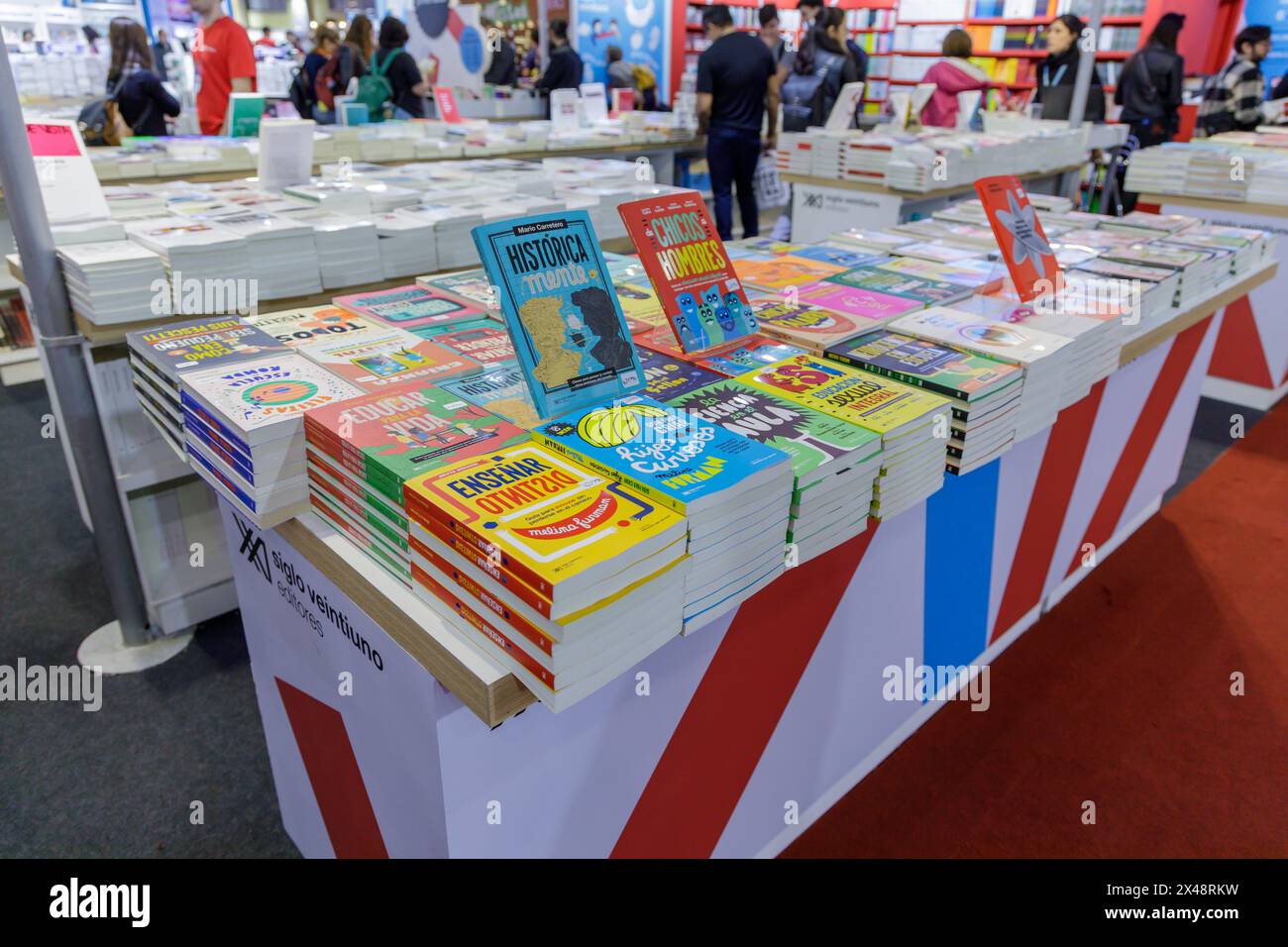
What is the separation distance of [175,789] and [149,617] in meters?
0.64

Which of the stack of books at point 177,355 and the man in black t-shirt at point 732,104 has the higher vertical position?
the man in black t-shirt at point 732,104

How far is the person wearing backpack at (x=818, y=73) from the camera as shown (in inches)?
216

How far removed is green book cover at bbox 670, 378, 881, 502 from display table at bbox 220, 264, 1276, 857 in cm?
27

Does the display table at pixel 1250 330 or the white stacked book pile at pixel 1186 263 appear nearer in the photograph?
the white stacked book pile at pixel 1186 263

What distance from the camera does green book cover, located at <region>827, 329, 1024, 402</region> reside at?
4.66ft

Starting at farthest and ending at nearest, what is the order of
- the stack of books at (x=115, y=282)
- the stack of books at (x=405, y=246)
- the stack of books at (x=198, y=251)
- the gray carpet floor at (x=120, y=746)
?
1. the stack of books at (x=405, y=246)
2. the stack of books at (x=198, y=251)
3. the stack of books at (x=115, y=282)
4. the gray carpet floor at (x=120, y=746)

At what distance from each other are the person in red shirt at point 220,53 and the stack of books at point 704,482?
393cm

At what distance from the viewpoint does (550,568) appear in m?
0.83

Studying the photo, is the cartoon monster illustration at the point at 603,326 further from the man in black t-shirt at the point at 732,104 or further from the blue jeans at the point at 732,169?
the man in black t-shirt at the point at 732,104

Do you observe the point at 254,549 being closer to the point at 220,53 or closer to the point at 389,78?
the point at 220,53

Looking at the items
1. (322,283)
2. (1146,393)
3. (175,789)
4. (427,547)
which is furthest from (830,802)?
(322,283)

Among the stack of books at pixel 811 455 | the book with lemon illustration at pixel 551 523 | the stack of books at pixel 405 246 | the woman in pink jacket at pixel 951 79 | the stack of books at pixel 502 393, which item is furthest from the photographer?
Result: the woman in pink jacket at pixel 951 79

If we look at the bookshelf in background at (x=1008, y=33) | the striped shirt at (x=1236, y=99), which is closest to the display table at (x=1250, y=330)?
the striped shirt at (x=1236, y=99)

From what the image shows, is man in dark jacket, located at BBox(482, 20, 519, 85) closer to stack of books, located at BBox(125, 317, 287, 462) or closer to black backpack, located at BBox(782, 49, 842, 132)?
black backpack, located at BBox(782, 49, 842, 132)
